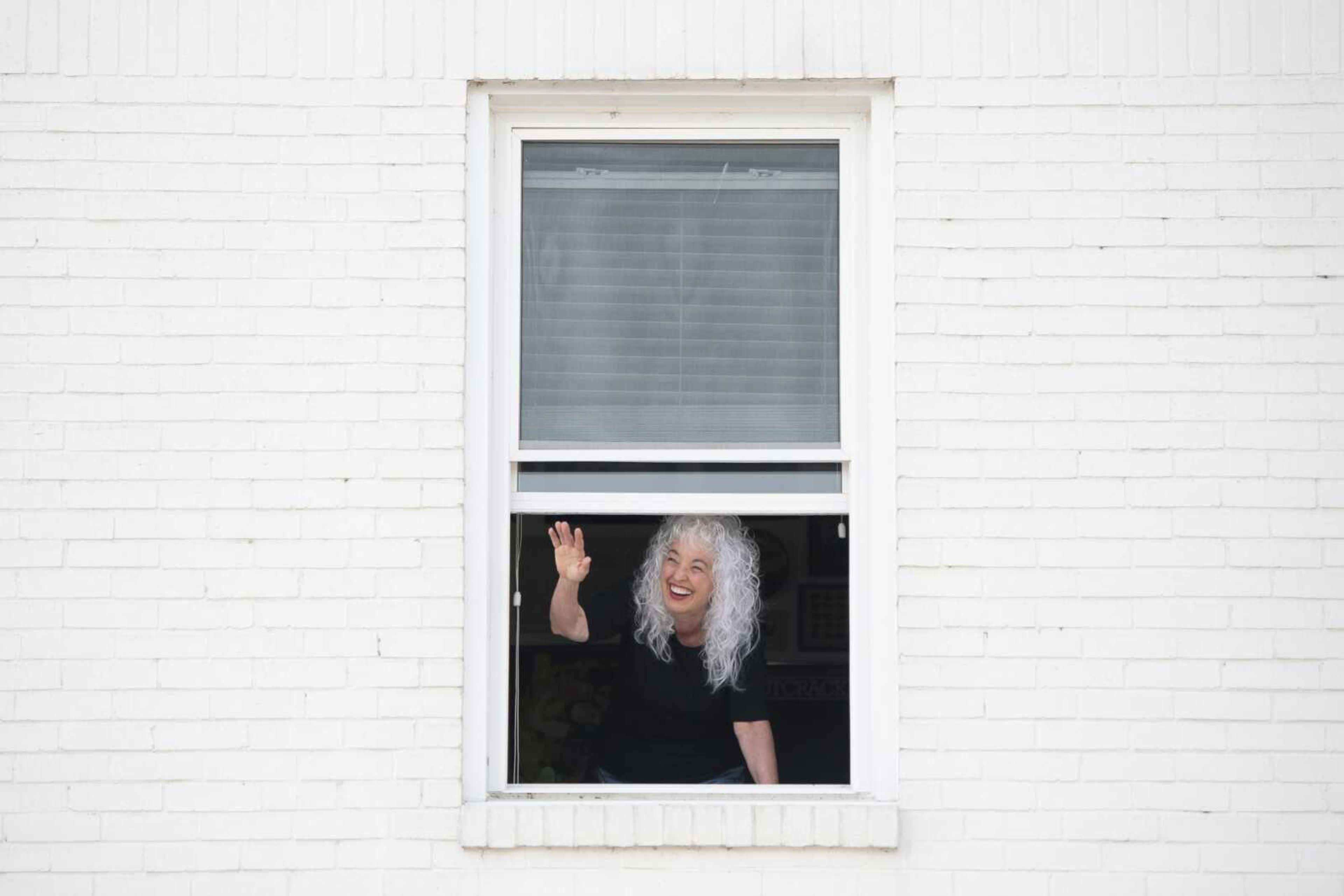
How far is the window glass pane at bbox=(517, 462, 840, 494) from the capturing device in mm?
4203

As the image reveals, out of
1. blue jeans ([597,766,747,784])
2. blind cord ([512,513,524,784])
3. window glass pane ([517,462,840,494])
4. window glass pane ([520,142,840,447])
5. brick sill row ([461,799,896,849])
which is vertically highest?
window glass pane ([520,142,840,447])

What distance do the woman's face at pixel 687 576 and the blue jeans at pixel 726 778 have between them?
0.52 meters

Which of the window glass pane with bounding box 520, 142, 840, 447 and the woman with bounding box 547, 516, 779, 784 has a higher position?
the window glass pane with bounding box 520, 142, 840, 447

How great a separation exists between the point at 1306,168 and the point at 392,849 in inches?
132

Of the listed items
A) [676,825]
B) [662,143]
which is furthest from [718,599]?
[662,143]

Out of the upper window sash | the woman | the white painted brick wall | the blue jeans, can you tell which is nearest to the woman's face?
the woman

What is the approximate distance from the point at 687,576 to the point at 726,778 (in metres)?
0.66

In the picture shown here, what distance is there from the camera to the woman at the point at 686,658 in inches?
174

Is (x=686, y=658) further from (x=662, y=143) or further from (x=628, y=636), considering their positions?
(x=662, y=143)

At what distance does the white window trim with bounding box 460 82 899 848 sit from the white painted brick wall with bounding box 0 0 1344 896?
0.19 feet

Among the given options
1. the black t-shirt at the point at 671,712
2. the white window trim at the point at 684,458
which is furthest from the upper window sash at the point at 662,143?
the black t-shirt at the point at 671,712

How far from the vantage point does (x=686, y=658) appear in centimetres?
455

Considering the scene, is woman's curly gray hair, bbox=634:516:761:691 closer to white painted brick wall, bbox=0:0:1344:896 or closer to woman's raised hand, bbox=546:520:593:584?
woman's raised hand, bbox=546:520:593:584

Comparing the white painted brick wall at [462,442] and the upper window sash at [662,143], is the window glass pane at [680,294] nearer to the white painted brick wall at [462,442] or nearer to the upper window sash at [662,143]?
the upper window sash at [662,143]
